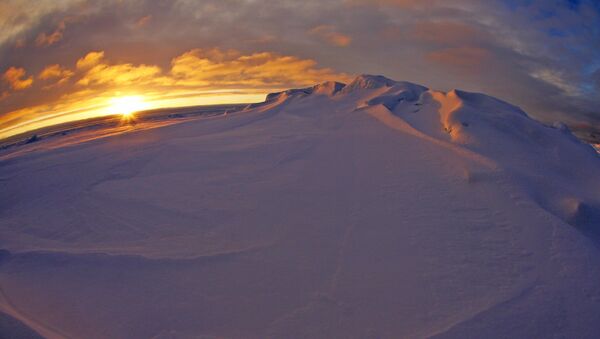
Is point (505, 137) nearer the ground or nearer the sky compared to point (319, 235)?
nearer the sky

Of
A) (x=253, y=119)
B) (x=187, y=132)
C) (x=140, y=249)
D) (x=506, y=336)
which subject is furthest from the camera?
(x=253, y=119)

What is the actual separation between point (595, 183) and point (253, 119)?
16.7 ft

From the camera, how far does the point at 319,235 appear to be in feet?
10.2

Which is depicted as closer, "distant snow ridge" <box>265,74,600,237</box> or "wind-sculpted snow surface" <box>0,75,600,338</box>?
"wind-sculpted snow surface" <box>0,75,600,338</box>

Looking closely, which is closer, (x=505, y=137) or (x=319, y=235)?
(x=319, y=235)

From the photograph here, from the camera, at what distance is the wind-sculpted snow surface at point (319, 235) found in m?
2.33

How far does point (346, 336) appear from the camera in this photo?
7.07ft

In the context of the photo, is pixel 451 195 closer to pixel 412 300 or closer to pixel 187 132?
pixel 412 300

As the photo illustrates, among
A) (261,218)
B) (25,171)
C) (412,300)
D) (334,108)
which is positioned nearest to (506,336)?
(412,300)

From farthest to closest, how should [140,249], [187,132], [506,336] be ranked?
[187,132] → [140,249] → [506,336]

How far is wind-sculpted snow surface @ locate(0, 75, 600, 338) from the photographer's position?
2.33m

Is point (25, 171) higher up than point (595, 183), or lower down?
higher up

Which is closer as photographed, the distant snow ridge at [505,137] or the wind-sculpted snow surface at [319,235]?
the wind-sculpted snow surface at [319,235]

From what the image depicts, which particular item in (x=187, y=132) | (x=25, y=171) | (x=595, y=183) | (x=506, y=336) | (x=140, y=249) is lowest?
(x=506, y=336)
